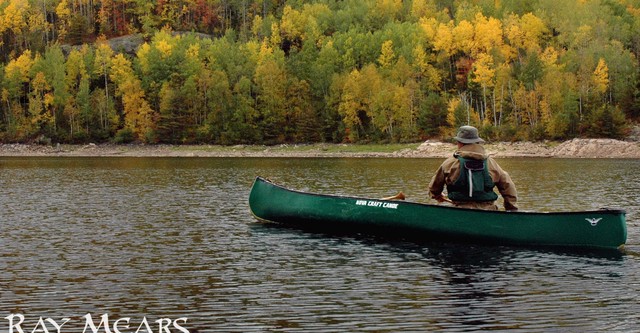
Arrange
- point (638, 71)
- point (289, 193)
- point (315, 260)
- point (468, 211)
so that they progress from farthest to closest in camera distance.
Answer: point (638, 71) < point (289, 193) < point (468, 211) < point (315, 260)

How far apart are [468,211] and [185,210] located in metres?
16.6

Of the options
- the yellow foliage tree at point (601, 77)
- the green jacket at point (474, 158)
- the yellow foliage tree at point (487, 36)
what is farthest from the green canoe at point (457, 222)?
the yellow foliage tree at point (487, 36)

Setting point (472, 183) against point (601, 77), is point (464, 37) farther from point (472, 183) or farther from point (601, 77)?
point (472, 183)

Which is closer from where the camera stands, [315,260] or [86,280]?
[86,280]

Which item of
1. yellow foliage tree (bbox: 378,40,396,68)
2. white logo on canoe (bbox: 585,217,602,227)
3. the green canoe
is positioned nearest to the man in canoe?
the green canoe

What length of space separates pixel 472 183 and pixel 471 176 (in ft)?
1.02

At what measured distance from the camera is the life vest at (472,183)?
21.6 m

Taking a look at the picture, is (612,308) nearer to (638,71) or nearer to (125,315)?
(125,315)

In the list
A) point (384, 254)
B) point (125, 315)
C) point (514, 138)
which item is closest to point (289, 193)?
point (384, 254)

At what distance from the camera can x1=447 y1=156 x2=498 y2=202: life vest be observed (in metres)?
21.6

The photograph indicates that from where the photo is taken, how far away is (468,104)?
118812mm

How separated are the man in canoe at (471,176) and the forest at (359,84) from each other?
8418cm

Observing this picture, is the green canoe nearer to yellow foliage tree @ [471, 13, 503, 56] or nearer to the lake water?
the lake water

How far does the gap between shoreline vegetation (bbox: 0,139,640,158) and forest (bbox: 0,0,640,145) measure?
312 centimetres
